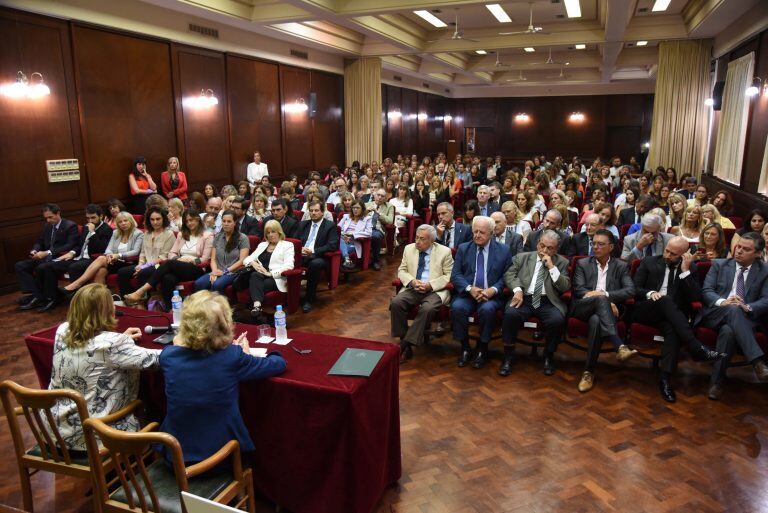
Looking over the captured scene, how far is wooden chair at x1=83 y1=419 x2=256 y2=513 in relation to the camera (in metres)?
2.04

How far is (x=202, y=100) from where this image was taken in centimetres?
1002

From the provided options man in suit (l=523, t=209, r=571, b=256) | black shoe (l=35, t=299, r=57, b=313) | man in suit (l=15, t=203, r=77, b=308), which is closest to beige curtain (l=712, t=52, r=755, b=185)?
man in suit (l=523, t=209, r=571, b=256)

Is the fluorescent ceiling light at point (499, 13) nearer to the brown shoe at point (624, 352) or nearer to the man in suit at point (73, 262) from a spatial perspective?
the man in suit at point (73, 262)

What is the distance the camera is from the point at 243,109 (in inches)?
438

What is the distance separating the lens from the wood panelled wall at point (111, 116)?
23.2ft

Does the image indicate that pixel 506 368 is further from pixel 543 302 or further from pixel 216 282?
pixel 216 282

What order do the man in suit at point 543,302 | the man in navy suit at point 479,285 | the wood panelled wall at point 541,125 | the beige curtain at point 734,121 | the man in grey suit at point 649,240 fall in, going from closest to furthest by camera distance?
the man in suit at point 543,302
the man in navy suit at point 479,285
the man in grey suit at point 649,240
the beige curtain at point 734,121
the wood panelled wall at point 541,125

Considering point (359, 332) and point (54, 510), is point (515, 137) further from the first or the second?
point (54, 510)

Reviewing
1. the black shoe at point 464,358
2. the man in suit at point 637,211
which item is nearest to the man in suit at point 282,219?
the black shoe at point 464,358

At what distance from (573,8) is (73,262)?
1059 cm

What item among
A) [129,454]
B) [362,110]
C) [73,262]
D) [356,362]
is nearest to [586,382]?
[356,362]

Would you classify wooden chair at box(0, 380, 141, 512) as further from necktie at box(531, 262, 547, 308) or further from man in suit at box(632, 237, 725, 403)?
man in suit at box(632, 237, 725, 403)

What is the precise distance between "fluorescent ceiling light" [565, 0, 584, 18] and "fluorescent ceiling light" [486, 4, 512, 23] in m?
1.32

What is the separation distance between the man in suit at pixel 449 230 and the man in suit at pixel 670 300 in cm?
A: 193
